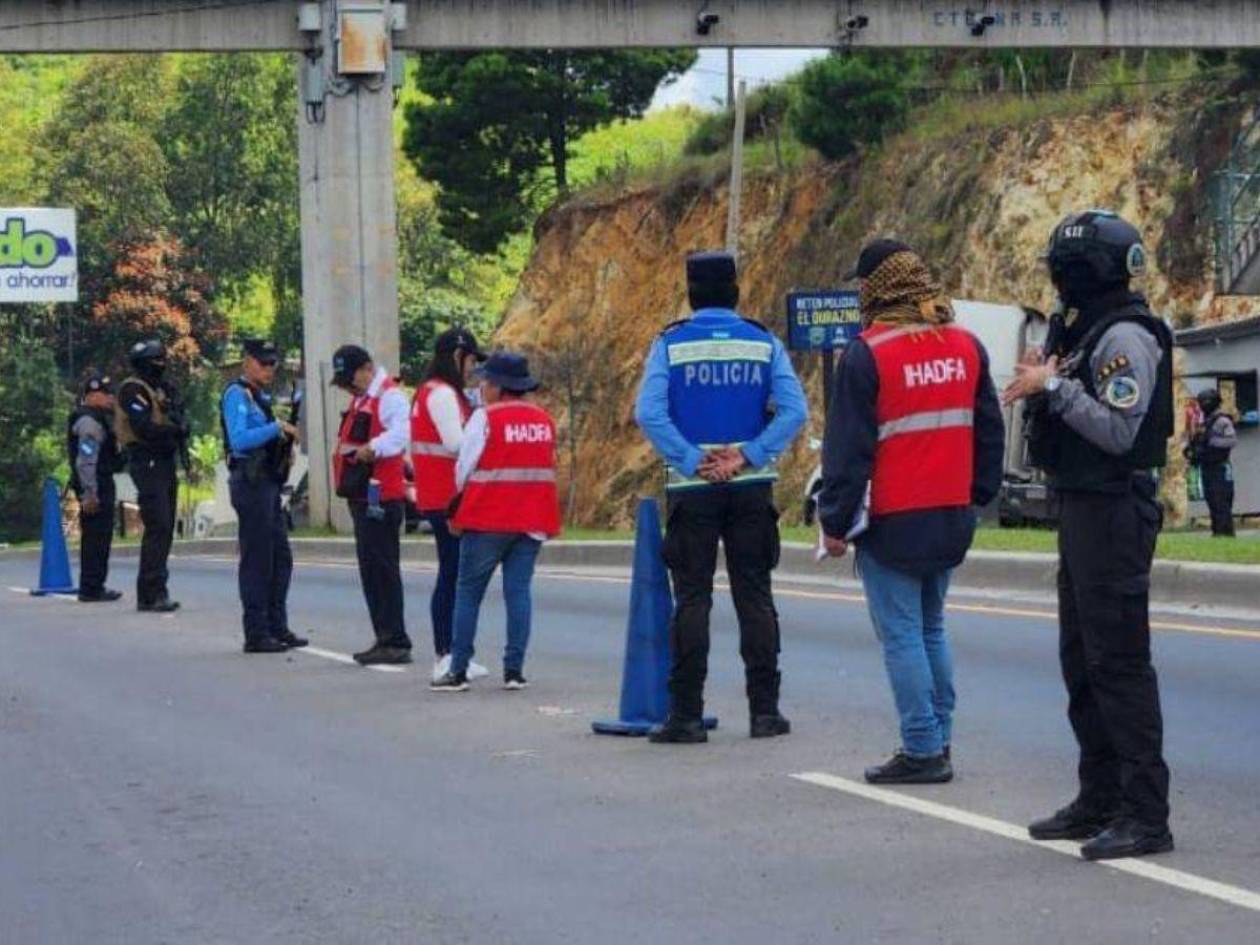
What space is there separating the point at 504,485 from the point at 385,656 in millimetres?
2657

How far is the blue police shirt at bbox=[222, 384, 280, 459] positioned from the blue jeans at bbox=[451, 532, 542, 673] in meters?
3.46

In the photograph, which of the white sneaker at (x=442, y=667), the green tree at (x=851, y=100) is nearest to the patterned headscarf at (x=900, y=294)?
the white sneaker at (x=442, y=667)

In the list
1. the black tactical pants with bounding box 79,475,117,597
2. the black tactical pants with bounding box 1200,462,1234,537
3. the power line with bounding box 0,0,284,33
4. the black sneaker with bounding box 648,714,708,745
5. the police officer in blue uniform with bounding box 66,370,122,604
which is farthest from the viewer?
the power line with bounding box 0,0,284,33

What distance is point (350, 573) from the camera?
1134 inches

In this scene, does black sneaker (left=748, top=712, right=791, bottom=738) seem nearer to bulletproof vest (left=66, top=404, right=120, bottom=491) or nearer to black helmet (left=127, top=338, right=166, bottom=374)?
black helmet (left=127, top=338, right=166, bottom=374)

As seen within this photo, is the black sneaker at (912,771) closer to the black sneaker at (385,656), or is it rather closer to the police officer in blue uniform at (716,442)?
the police officer in blue uniform at (716,442)

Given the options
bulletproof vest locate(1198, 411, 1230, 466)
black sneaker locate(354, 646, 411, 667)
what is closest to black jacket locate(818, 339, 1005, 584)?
black sneaker locate(354, 646, 411, 667)

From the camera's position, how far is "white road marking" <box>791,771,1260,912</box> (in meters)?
7.88

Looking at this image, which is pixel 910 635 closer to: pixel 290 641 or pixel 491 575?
pixel 491 575

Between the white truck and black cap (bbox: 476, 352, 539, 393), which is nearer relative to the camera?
black cap (bbox: 476, 352, 539, 393)

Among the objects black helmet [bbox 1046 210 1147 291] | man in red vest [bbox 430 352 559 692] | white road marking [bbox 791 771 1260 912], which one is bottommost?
white road marking [bbox 791 771 1260 912]

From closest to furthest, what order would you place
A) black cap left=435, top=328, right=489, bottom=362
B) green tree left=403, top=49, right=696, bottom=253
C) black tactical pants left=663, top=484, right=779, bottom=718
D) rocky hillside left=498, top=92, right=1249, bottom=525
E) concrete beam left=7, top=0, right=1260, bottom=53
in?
black tactical pants left=663, top=484, right=779, bottom=718
black cap left=435, top=328, right=489, bottom=362
concrete beam left=7, top=0, right=1260, bottom=53
rocky hillside left=498, top=92, right=1249, bottom=525
green tree left=403, top=49, right=696, bottom=253

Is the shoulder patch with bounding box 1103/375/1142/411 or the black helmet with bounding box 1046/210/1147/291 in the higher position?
the black helmet with bounding box 1046/210/1147/291

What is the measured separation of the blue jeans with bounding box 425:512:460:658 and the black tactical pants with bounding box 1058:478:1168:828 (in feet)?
21.4
